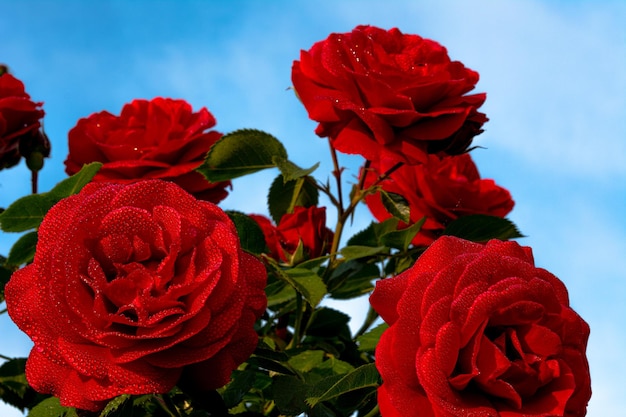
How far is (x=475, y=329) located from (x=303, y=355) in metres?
0.49

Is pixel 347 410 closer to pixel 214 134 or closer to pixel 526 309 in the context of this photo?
pixel 526 309

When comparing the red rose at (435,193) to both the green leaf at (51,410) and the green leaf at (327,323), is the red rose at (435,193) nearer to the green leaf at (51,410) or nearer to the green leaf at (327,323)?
the green leaf at (327,323)

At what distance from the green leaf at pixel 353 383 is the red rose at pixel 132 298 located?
10 centimetres

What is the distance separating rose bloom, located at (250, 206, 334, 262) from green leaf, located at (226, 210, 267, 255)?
12cm

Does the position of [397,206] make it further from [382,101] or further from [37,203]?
[37,203]

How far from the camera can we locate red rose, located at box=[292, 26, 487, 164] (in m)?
1.24

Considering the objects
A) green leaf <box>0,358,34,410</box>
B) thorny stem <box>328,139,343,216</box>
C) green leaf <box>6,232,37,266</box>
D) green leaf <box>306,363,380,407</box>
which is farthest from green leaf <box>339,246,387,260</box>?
green leaf <box>0,358,34,410</box>

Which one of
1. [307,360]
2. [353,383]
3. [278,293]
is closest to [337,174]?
[278,293]

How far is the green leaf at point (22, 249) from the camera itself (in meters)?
1.23

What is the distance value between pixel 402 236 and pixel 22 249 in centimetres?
60

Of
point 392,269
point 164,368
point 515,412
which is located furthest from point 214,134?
point 515,412

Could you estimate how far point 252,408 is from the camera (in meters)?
1.40

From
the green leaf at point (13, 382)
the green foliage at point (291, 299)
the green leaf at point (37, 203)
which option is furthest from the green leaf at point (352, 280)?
the green leaf at point (13, 382)

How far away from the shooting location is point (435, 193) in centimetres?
150
